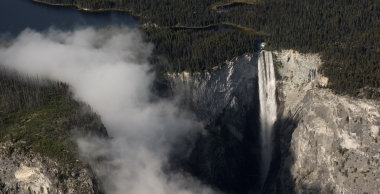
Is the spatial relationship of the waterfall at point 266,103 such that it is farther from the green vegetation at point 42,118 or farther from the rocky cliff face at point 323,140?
the green vegetation at point 42,118

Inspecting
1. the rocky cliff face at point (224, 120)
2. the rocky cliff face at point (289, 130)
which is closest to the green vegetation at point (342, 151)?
the rocky cliff face at point (289, 130)

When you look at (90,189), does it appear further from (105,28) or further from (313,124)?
(105,28)

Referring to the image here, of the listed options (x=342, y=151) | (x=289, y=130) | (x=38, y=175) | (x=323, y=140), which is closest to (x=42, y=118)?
(x=38, y=175)

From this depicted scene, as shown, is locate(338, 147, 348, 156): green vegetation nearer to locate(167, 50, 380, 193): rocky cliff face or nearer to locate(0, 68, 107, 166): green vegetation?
locate(167, 50, 380, 193): rocky cliff face

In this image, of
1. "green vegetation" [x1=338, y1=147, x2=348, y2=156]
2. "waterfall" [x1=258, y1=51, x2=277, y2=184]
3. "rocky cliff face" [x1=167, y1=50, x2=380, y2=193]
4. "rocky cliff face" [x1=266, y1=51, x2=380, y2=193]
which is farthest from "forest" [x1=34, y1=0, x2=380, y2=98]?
"green vegetation" [x1=338, y1=147, x2=348, y2=156]

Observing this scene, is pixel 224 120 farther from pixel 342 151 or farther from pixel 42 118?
pixel 42 118
